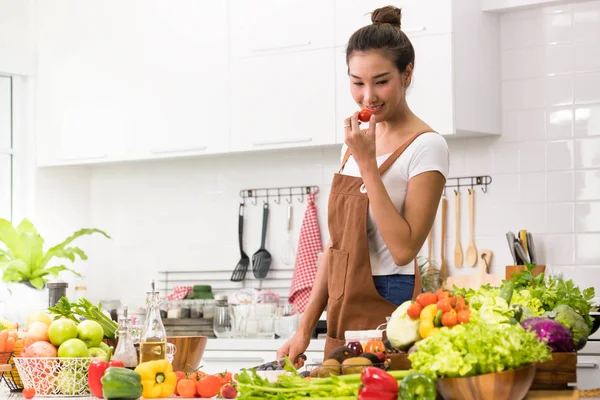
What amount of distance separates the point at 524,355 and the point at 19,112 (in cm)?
431

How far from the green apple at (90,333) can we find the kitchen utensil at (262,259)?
2.63 meters

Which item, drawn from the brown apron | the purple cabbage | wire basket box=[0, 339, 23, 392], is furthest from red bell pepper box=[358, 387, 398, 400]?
wire basket box=[0, 339, 23, 392]

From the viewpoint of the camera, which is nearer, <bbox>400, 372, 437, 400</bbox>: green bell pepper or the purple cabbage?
<bbox>400, 372, 437, 400</bbox>: green bell pepper

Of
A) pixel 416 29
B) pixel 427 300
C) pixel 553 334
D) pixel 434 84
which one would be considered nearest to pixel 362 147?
pixel 427 300

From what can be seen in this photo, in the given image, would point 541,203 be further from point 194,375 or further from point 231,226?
point 194,375

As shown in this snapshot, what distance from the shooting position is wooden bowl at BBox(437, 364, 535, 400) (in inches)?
64.2

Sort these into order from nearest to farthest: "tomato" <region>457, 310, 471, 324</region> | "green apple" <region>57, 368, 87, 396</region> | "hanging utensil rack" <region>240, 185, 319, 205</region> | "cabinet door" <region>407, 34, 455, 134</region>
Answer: "tomato" <region>457, 310, 471, 324</region> < "green apple" <region>57, 368, 87, 396</region> < "cabinet door" <region>407, 34, 455, 134</region> < "hanging utensil rack" <region>240, 185, 319, 205</region>

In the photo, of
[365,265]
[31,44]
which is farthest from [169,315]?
[365,265]

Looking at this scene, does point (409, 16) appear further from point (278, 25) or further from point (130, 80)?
point (130, 80)

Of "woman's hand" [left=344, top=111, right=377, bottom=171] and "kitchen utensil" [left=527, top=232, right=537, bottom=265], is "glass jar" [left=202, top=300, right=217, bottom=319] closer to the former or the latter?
"kitchen utensil" [left=527, top=232, right=537, bottom=265]

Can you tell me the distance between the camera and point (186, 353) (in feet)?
8.43

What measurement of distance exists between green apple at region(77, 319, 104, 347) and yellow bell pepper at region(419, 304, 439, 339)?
3.11ft

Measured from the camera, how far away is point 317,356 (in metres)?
4.28

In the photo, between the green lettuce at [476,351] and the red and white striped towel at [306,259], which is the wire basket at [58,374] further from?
the red and white striped towel at [306,259]
